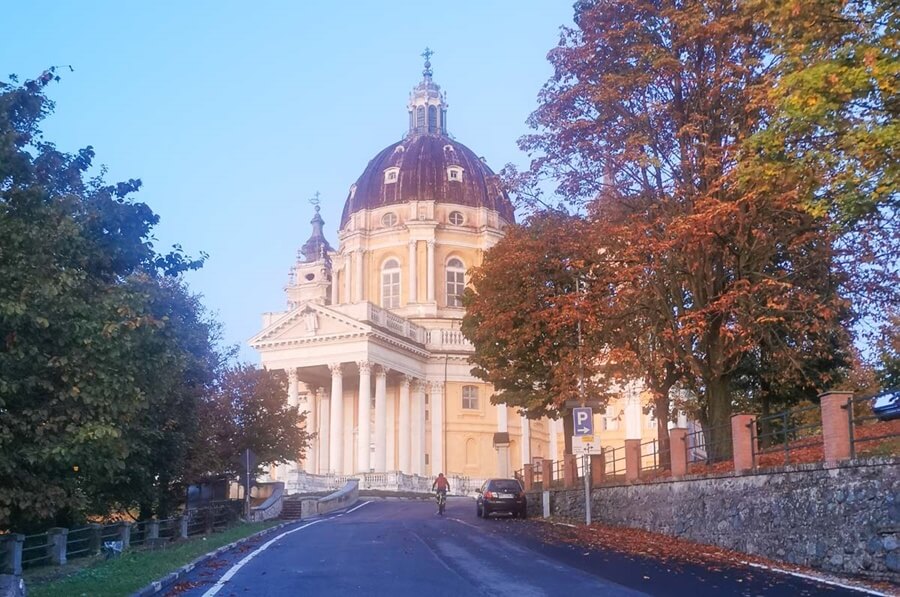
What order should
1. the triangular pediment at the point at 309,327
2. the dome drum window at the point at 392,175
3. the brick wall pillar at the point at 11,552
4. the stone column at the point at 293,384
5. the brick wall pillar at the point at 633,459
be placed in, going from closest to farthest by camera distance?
1. the brick wall pillar at the point at 11,552
2. the brick wall pillar at the point at 633,459
3. the triangular pediment at the point at 309,327
4. the stone column at the point at 293,384
5. the dome drum window at the point at 392,175

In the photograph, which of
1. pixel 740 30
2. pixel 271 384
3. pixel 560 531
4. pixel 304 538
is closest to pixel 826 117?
pixel 740 30

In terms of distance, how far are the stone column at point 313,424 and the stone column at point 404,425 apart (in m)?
5.84

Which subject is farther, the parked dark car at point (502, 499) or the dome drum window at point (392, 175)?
the dome drum window at point (392, 175)

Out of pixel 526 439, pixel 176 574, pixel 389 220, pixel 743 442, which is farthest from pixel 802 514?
pixel 389 220

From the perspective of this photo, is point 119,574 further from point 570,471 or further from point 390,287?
point 390,287

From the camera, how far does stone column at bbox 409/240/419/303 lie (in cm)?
7644

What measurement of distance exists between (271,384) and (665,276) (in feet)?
66.6

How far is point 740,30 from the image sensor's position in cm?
2323

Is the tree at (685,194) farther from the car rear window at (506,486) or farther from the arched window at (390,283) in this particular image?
the arched window at (390,283)

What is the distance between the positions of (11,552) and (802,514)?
1246 cm

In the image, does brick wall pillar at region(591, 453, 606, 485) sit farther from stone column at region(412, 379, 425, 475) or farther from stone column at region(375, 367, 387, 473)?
stone column at region(412, 379, 425, 475)

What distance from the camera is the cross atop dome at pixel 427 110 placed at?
88.3 metres

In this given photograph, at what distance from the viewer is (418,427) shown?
71000 mm

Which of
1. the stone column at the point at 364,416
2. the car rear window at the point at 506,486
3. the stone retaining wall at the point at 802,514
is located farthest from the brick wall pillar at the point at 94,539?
the stone column at the point at 364,416
